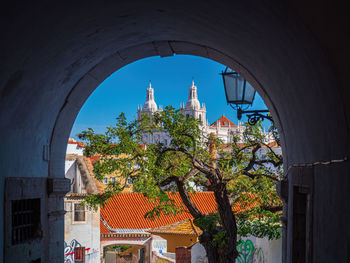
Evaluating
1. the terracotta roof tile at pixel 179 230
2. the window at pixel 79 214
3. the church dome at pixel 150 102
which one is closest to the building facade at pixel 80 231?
the window at pixel 79 214

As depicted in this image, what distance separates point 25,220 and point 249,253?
7.07 meters

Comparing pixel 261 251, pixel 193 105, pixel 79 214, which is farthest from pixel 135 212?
pixel 193 105

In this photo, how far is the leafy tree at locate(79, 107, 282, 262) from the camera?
858cm

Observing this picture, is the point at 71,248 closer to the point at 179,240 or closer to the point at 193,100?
the point at 179,240

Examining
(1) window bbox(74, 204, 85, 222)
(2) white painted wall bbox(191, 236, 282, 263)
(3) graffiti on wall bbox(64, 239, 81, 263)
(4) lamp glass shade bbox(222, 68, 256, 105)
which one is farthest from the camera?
(1) window bbox(74, 204, 85, 222)

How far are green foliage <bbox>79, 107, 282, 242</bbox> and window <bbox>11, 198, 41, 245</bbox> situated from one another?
3.70m

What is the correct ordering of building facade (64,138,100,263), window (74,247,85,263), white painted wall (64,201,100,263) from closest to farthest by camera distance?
1. building facade (64,138,100,263)
2. white painted wall (64,201,100,263)
3. window (74,247,85,263)

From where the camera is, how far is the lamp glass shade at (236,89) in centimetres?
575

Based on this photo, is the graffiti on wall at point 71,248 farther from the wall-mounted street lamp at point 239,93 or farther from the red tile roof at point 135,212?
the wall-mounted street lamp at point 239,93

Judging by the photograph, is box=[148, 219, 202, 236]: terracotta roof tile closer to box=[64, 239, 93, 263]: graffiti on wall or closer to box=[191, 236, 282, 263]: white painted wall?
box=[191, 236, 282, 263]: white painted wall

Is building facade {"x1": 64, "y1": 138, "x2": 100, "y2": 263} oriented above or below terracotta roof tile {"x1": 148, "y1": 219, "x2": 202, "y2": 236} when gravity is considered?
below

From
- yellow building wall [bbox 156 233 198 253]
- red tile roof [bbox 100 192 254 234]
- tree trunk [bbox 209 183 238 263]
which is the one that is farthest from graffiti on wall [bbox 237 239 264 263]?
red tile roof [bbox 100 192 254 234]

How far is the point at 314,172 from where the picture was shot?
310cm

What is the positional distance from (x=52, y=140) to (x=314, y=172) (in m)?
3.69
